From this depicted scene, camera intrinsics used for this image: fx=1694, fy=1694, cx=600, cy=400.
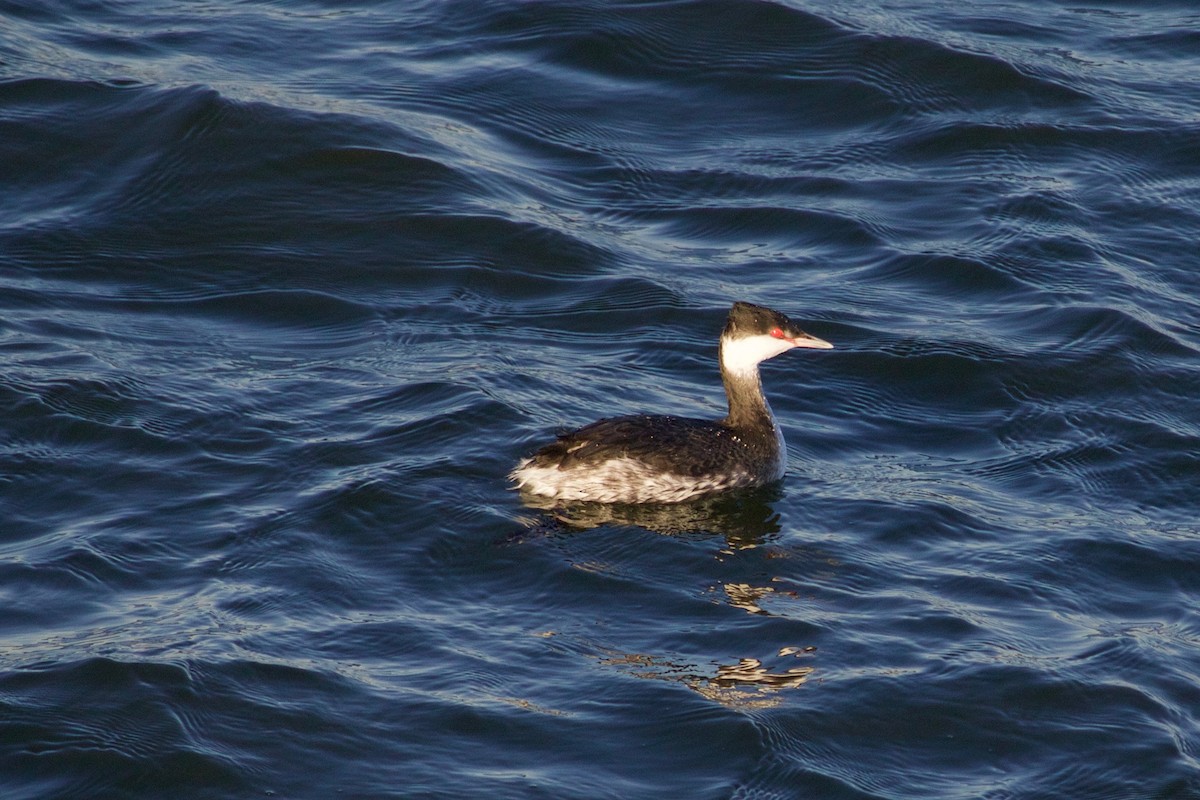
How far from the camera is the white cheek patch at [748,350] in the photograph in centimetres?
952

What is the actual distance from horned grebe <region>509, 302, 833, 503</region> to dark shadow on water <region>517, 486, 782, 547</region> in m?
0.05

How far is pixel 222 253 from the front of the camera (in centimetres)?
1192

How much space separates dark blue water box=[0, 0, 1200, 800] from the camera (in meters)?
7.13

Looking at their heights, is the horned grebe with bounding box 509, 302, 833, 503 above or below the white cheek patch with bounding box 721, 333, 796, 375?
below

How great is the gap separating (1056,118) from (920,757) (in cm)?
826

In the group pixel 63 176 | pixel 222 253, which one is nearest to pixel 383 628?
pixel 222 253

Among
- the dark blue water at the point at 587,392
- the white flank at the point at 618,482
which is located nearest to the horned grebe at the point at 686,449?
the white flank at the point at 618,482

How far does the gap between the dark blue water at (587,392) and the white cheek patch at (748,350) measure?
2.28 feet

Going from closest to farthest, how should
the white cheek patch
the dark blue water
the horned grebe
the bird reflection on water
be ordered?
the dark blue water < the bird reflection on water < the horned grebe < the white cheek patch

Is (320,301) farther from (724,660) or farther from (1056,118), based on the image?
(1056,118)


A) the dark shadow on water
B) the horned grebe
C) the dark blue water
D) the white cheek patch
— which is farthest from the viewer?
the white cheek patch

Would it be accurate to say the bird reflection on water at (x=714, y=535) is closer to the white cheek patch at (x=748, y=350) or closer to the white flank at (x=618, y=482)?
the white flank at (x=618, y=482)

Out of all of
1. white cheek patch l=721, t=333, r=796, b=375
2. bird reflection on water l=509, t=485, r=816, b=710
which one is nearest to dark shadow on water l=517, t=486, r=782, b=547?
bird reflection on water l=509, t=485, r=816, b=710

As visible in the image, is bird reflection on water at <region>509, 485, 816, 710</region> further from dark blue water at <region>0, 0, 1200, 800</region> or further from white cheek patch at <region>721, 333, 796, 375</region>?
white cheek patch at <region>721, 333, 796, 375</region>
